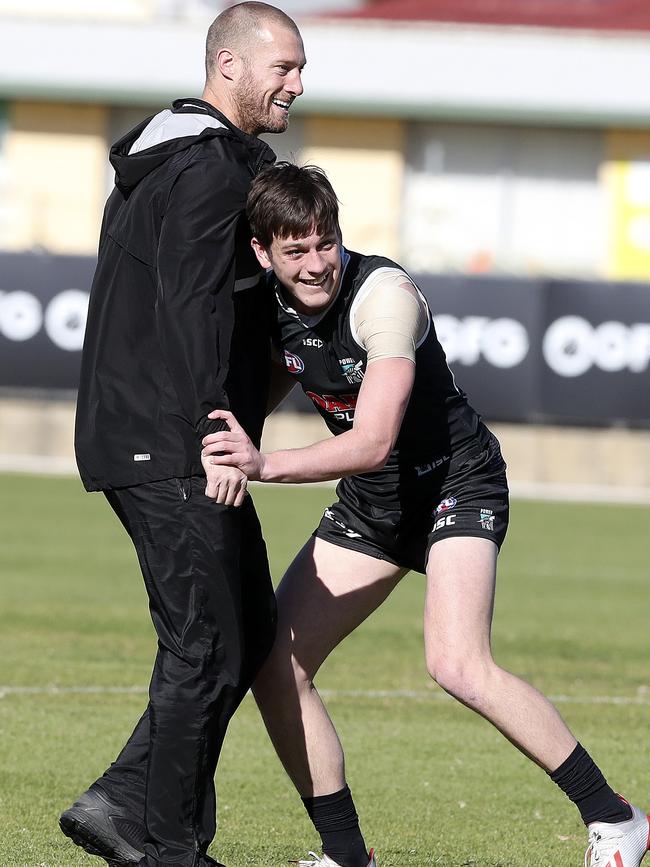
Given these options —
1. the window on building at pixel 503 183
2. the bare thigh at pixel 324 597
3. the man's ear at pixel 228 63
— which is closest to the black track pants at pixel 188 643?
the bare thigh at pixel 324 597

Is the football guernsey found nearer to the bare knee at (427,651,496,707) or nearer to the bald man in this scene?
the bald man

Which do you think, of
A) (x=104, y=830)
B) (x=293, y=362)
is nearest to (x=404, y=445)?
(x=293, y=362)

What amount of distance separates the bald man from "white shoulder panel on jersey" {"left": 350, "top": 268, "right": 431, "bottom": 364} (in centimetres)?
33

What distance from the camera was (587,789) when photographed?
16.4 ft

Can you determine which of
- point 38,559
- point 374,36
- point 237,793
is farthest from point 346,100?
point 237,793

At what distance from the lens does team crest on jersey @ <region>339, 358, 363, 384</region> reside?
4.95 meters

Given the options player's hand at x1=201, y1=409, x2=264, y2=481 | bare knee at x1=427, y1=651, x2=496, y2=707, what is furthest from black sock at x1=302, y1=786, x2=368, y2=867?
player's hand at x1=201, y1=409, x2=264, y2=481

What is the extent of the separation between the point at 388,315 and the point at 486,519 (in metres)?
0.77

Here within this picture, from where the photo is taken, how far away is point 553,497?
18078 millimetres

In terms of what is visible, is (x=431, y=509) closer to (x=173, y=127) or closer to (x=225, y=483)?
(x=225, y=483)

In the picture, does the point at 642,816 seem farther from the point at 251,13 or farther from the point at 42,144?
the point at 42,144

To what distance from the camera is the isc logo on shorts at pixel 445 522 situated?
5117 millimetres

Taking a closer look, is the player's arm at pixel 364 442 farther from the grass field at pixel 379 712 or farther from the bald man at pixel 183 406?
the grass field at pixel 379 712

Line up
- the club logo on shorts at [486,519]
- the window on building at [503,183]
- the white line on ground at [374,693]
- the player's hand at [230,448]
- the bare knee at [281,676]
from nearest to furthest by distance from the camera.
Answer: the player's hand at [230,448] < the club logo on shorts at [486,519] < the bare knee at [281,676] < the white line on ground at [374,693] < the window on building at [503,183]
